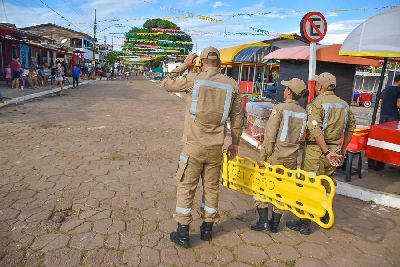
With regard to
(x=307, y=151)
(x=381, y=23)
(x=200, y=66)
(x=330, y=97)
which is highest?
(x=381, y=23)

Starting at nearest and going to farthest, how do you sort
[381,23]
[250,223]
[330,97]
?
[330,97] < [250,223] < [381,23]

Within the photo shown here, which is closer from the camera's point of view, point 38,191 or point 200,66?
point 200,66

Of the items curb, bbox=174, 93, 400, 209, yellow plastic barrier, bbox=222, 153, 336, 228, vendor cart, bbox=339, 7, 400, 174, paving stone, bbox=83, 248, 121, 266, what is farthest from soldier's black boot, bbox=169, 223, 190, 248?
vendor cart, bbox=339, 7, 400, 174

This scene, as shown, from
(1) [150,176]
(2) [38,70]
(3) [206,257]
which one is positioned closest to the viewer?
(3) [206,257]

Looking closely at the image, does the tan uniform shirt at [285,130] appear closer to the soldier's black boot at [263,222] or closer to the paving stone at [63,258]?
the soldier's black boot at [263,222]

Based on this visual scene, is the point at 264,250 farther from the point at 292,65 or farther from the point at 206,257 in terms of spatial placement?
the point at 292,65

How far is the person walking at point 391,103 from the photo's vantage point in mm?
6785

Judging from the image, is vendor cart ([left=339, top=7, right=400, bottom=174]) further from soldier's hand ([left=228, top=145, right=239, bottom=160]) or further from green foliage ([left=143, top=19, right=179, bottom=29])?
green foliage ([left=143, top=19, right=179, bottom=29])

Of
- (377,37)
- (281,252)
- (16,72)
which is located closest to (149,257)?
(281,252)

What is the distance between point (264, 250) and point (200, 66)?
2.15 m

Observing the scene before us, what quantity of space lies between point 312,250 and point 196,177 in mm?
1570

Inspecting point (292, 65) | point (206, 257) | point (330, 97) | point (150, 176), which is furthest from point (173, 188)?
point (292, 65)

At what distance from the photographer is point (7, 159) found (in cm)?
557

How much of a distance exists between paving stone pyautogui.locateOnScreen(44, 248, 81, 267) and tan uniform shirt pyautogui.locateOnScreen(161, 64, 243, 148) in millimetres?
1585
